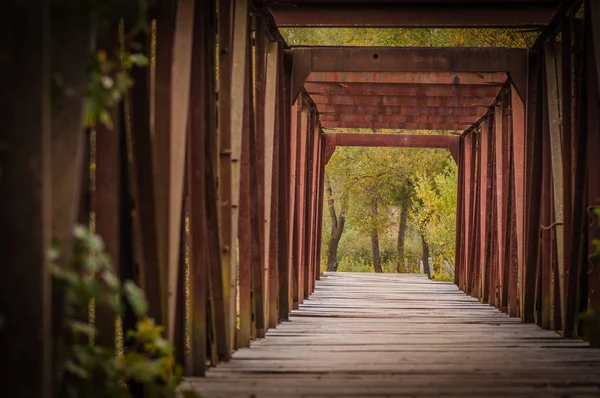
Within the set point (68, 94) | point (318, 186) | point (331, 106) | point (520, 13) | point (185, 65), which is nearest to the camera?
point (68, 94)

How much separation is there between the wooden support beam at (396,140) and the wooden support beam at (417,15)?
7.82m

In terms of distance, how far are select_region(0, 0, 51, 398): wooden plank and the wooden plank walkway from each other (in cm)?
228

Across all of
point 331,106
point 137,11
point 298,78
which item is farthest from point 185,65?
point 331,106

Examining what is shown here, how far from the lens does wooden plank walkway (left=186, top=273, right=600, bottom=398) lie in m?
4.87

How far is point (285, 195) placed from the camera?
351 inches

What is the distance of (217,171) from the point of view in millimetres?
5988

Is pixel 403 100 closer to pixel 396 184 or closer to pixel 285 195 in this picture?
pixel 285 195

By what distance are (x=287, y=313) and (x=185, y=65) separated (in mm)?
4661

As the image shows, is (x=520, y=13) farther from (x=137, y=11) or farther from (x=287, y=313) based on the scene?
(x=137, y=11)

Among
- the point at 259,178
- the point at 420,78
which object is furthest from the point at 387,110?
the point at 259,178

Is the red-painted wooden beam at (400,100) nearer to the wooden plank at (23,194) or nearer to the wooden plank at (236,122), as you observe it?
the wooden plank at (236,122)

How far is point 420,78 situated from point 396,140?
5.76m

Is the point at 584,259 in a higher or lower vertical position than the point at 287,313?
higher

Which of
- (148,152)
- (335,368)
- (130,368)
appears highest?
(148,152)
